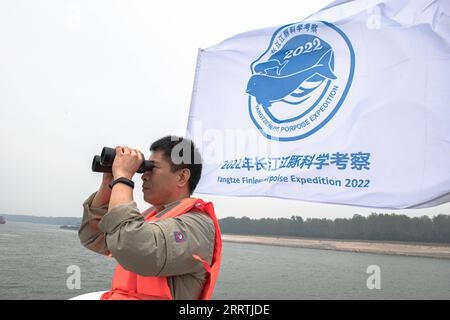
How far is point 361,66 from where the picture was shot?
7.39 feet

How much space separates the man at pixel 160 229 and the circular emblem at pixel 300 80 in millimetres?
1128

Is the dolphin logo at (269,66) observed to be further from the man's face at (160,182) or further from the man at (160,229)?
the man's face at (160,182)

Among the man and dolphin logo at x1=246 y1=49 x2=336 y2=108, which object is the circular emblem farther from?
the man

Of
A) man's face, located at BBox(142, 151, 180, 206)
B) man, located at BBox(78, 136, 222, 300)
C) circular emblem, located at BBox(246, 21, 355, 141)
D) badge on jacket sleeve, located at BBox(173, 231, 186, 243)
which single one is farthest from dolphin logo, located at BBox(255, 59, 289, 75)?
badge on jacket sleeve, located at BBox(173, 231, 186, 243)

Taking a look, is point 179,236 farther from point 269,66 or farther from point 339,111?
point 269,66

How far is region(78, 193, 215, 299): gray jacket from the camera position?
1.11 m

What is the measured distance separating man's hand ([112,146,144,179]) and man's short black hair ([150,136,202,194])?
149 mm

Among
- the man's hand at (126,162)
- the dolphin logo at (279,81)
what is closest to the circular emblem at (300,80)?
the dolphin logo at (279,81)

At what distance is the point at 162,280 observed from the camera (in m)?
1.25

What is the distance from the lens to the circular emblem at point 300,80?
7.70 feet

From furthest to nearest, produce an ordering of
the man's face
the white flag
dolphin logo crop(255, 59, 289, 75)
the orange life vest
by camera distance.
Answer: dolphin logo crop(255, 59, 289, 75) → the white flag → the man's face → the orange life vest
